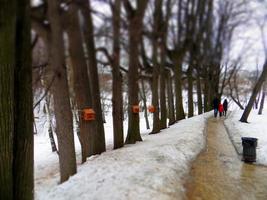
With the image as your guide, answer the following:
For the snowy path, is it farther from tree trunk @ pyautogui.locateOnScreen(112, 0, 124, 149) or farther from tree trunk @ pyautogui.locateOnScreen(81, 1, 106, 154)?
tree trunk @ pyautogui.locateOnScreen(81, 1, 106, 154)

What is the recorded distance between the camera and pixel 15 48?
191 inches

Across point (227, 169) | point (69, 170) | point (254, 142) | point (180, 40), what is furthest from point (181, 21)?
point (69, 170)

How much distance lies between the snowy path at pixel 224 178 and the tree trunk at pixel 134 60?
3.04 m

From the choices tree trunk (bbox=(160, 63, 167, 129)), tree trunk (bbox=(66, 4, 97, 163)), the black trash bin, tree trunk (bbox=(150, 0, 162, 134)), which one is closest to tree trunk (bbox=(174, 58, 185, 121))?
tree trunk (bbox=(160, 63, 167, 129))

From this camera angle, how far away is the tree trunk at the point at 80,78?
350 inches

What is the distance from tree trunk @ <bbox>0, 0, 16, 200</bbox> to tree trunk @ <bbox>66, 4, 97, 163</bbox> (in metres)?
4.01

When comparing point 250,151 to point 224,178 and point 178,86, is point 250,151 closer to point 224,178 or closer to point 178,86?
point 224,178

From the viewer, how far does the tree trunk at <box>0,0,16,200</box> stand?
14.5 ft

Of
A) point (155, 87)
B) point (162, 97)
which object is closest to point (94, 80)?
point (155, 87)

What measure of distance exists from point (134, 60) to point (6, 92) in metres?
8.71

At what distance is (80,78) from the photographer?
1045cm

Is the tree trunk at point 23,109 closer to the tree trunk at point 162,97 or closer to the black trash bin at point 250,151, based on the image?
the black trash bin at point 250,151

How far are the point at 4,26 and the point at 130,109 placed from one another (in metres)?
9.45

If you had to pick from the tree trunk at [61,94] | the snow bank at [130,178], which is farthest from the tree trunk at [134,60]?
the tree trunk at [61,94]
